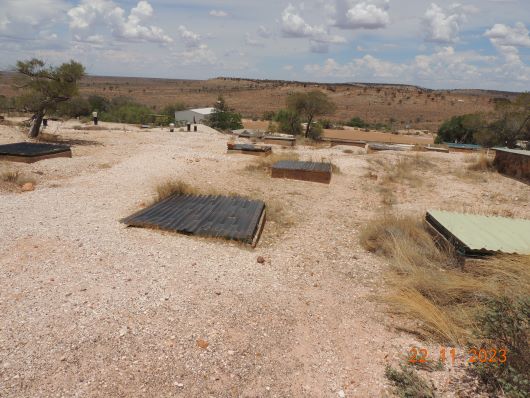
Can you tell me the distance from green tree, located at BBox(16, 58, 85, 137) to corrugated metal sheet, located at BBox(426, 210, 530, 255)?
13.5 metres

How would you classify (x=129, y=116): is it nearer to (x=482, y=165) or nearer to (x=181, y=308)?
(x=482, y=165)

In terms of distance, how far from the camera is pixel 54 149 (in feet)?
37.6

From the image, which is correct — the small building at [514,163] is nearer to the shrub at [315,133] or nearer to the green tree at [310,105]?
the shrub at [315,133]

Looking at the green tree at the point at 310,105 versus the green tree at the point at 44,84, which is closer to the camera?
the green tree at the point at 44,84

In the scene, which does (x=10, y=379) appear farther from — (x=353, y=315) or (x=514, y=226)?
(x=514, y=226)

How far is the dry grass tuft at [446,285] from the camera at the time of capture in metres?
3.71

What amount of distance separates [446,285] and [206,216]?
151 inches

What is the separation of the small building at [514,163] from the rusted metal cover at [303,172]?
6195 mm

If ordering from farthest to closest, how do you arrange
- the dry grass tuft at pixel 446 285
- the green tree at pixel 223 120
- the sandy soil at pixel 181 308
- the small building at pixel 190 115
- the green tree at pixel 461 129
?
the small building at pixel 190 115, the green tree at pixel 223 120, the green tree at pixel 461 129, the dry grass tuft at pixel 446 285, the sandy soil at pixel 181 308

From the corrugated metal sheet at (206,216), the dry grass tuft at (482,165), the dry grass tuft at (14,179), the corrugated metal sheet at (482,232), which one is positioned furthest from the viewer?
the dry grass tuft at (482,165)

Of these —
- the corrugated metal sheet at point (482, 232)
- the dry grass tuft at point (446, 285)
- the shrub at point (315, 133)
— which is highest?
the corrugated metal sheet at point (482, 232)

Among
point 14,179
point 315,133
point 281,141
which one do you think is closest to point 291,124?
point 315,133

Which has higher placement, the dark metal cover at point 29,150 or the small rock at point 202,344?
the dark metal cover at point 29,150

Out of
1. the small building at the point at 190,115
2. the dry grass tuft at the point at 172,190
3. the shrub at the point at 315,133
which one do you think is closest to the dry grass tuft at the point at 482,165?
the dry grass tuft at the point at 172,190
